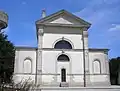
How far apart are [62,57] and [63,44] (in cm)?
200

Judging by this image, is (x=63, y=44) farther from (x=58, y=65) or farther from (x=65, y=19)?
(x=65, y=19)

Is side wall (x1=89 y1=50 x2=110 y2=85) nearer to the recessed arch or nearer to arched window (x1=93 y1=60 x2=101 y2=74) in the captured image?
arched window (x1=93 y1=60 x2=101 y2=74)

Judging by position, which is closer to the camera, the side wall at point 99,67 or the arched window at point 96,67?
the side wall at point 99,67

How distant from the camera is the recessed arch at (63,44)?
30.7m

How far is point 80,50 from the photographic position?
30656 mm

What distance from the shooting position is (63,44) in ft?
102

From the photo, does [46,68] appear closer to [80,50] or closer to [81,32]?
[80,50]

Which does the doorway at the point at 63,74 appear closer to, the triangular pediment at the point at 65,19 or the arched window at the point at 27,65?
the arched window at the point at 27,65

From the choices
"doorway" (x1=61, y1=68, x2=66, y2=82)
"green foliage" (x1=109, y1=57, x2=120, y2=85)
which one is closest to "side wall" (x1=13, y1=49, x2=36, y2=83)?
"doorway" (x1=61, y1=68, x2=66, y2=82)

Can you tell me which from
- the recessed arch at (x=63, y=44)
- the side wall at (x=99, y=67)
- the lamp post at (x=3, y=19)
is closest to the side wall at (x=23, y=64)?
the recessed arch at (x=63, y=44)

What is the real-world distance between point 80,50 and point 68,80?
4.62 metres

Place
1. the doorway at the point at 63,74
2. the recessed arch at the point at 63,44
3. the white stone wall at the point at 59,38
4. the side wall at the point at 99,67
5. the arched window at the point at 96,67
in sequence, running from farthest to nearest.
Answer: the recessed arch at the point at 63,44
the white stone wall at the point at 59,38
the arched window at the point at 96,67
the side wall at the point at 99,67
the doorway at the point at 63,74

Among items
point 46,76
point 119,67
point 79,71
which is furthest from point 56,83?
point 119,67

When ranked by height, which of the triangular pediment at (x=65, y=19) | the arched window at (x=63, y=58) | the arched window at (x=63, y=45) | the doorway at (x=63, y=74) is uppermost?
the triangular pediment at (x=65, y=19)
